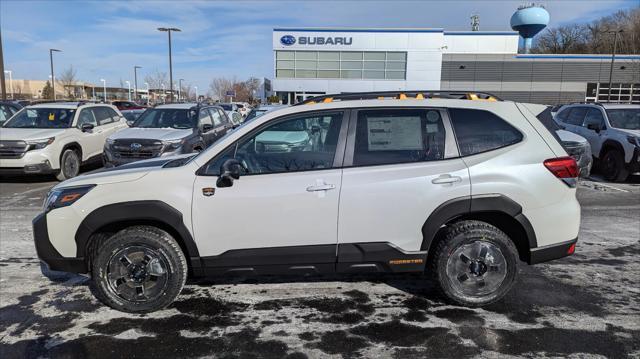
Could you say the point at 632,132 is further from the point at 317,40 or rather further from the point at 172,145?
the point at 317,40

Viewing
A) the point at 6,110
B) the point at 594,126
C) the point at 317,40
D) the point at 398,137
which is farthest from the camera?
the point at 317,40

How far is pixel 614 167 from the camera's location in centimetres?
1036

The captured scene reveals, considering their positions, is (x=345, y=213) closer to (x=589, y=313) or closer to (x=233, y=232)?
(x=233, y=232)

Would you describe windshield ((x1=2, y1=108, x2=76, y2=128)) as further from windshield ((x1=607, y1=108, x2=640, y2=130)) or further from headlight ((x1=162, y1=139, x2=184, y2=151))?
windshield ((x1=607, y1=108, x2=640, y2=130))

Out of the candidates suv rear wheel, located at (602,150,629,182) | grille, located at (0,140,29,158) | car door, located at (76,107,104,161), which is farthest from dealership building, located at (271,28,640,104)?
grille, located at (0,140,29,158)

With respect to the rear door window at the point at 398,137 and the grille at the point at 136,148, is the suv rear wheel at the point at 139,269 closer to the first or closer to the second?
the rear door window at the point at 398,137

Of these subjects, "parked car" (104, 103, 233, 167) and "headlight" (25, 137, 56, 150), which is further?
"headlight" (25, 137, 56, 150)

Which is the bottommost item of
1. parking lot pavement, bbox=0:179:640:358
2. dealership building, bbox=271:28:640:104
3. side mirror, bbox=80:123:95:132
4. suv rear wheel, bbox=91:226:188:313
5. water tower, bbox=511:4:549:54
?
parking lot pavement, bbox=0:179:640:358

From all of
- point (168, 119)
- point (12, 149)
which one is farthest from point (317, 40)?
point (12, 149)

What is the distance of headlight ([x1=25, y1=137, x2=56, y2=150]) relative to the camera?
9.65 meters

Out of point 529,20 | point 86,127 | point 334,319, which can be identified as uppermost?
point 529,20

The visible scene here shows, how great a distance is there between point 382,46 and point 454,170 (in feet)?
159

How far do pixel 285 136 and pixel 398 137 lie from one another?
3.13 feet

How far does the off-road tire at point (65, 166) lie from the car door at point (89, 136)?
0.97ft
